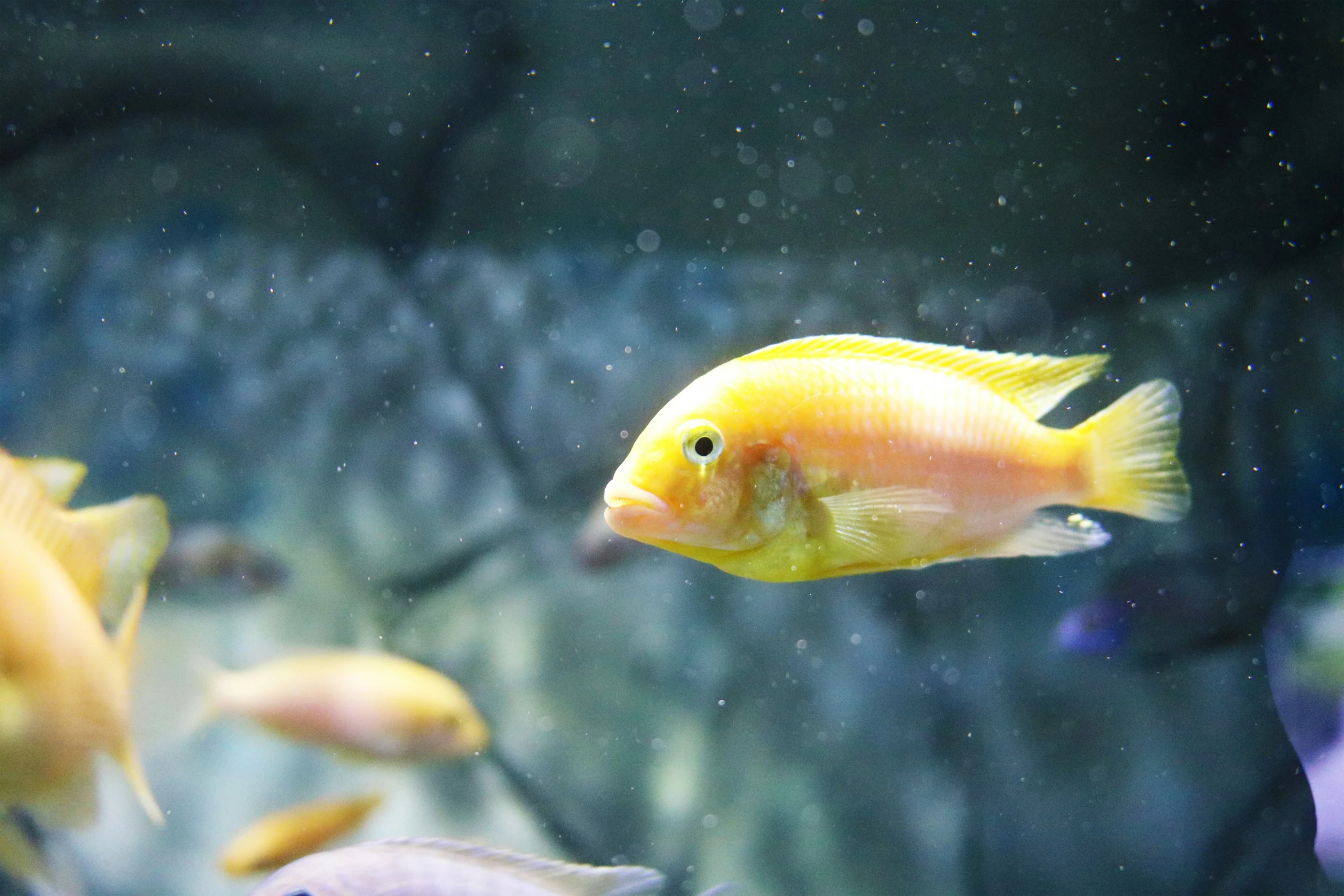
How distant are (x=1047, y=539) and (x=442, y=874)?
0.99 m

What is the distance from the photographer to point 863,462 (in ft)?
3.27

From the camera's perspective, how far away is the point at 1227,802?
2.31 metres

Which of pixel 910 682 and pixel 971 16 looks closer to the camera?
pixel 971 16

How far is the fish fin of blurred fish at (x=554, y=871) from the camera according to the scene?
1.10m

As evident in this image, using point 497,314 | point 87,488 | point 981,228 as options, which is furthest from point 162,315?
point 981,228

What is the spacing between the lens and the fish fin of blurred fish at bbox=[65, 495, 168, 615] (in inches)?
49.3

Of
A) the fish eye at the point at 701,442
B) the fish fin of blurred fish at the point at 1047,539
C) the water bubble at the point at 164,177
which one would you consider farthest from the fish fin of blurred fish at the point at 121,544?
the water bubble at the point at 164,177

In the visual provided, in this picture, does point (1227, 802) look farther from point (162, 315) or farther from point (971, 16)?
point (162, 315)

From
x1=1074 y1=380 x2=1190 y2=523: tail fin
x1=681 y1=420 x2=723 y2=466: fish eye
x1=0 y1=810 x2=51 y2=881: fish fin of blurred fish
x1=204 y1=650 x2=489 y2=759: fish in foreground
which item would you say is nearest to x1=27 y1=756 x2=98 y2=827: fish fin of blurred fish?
x1=0 y1=810 x2=51 y2=881: fish fin of blurred fish

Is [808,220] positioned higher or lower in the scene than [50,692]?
higher

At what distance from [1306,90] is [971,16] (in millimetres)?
1051

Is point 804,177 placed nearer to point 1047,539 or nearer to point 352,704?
point 1047,539

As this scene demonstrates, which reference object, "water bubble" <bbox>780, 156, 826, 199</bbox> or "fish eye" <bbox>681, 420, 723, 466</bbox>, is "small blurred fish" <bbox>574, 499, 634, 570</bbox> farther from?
"fish eye" <bbox>681, 420, 723, 466</bbox>

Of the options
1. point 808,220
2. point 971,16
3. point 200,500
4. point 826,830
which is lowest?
point 826,830
